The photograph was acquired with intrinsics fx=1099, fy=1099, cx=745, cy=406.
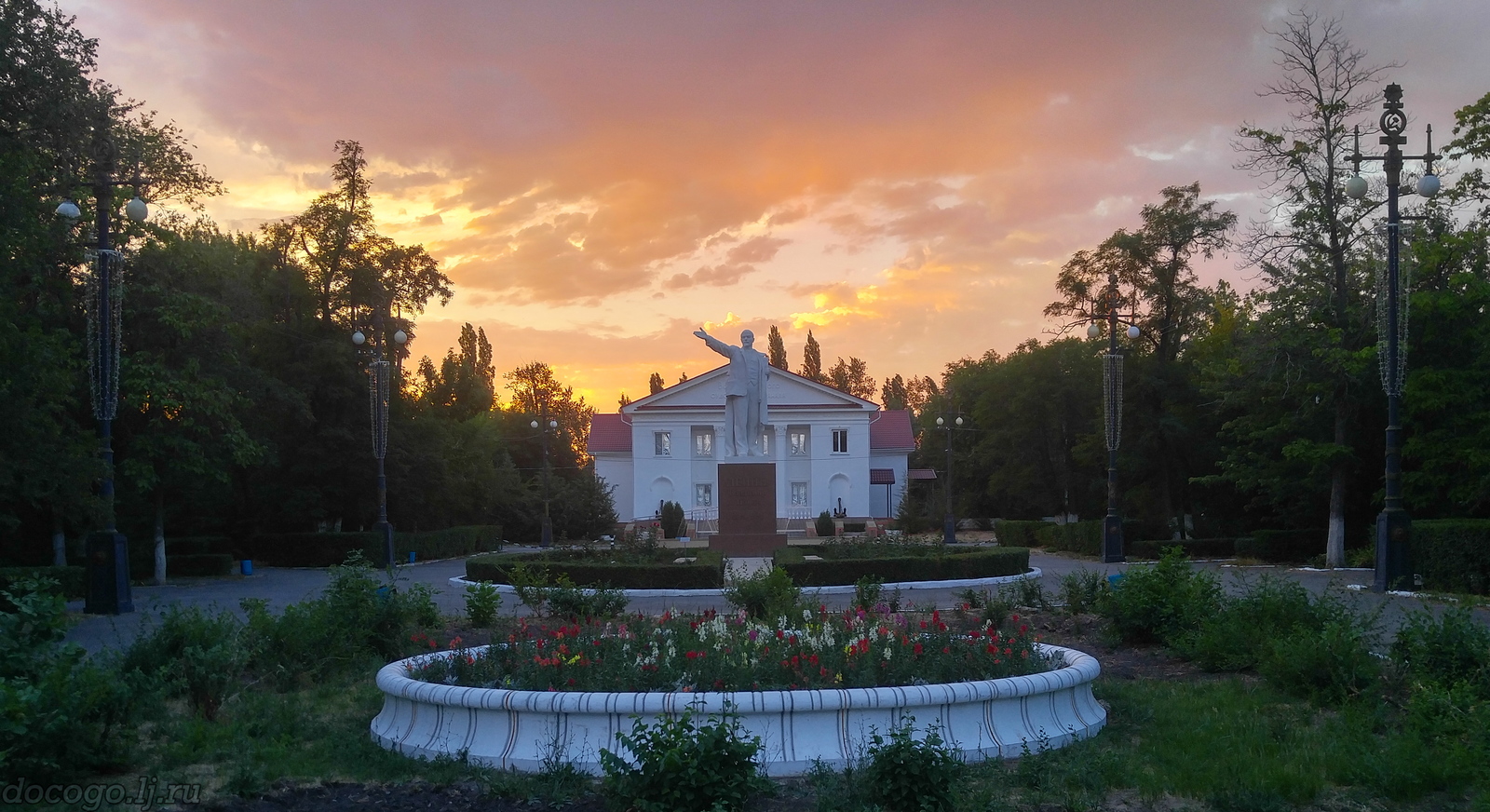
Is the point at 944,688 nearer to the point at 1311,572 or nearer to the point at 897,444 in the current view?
the point at 1311,572

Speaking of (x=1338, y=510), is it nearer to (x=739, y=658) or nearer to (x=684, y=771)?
(x=739, y=658)

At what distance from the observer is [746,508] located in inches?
955

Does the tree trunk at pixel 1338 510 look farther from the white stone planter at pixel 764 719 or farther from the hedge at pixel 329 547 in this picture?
the hedge at pixel 329 547

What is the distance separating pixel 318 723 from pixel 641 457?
53808 mm

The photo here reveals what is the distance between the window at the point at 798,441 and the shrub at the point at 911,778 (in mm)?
56506

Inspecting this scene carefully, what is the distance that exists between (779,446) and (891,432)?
369 inches

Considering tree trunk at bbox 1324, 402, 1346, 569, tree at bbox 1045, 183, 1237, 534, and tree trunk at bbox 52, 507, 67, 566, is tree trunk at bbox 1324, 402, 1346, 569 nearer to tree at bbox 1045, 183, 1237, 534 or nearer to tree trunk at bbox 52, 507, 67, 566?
tree at bbox 1045, 183, 1237, 534

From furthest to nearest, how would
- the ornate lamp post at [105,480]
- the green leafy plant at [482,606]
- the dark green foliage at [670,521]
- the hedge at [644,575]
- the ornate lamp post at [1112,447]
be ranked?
the dark green foliage at [670,521] → the ornate lamp post at [1112,447] → the hedge at [644,575] → the ornate lamp post at [105,480] → the green leafy plant at [482,606]

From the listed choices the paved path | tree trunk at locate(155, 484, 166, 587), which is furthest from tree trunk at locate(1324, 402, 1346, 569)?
tree trunk at locate(155, 484, 166, 587)

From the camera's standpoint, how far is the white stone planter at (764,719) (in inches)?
264

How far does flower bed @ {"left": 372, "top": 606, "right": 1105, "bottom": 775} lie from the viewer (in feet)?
22.1

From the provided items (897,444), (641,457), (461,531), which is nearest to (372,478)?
(461,531)

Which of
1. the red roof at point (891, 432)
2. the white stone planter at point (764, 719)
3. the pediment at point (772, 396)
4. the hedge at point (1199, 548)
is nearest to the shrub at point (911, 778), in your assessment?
the white stone planter at point (764, 719)

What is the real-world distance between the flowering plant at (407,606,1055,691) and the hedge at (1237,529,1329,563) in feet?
82.8
